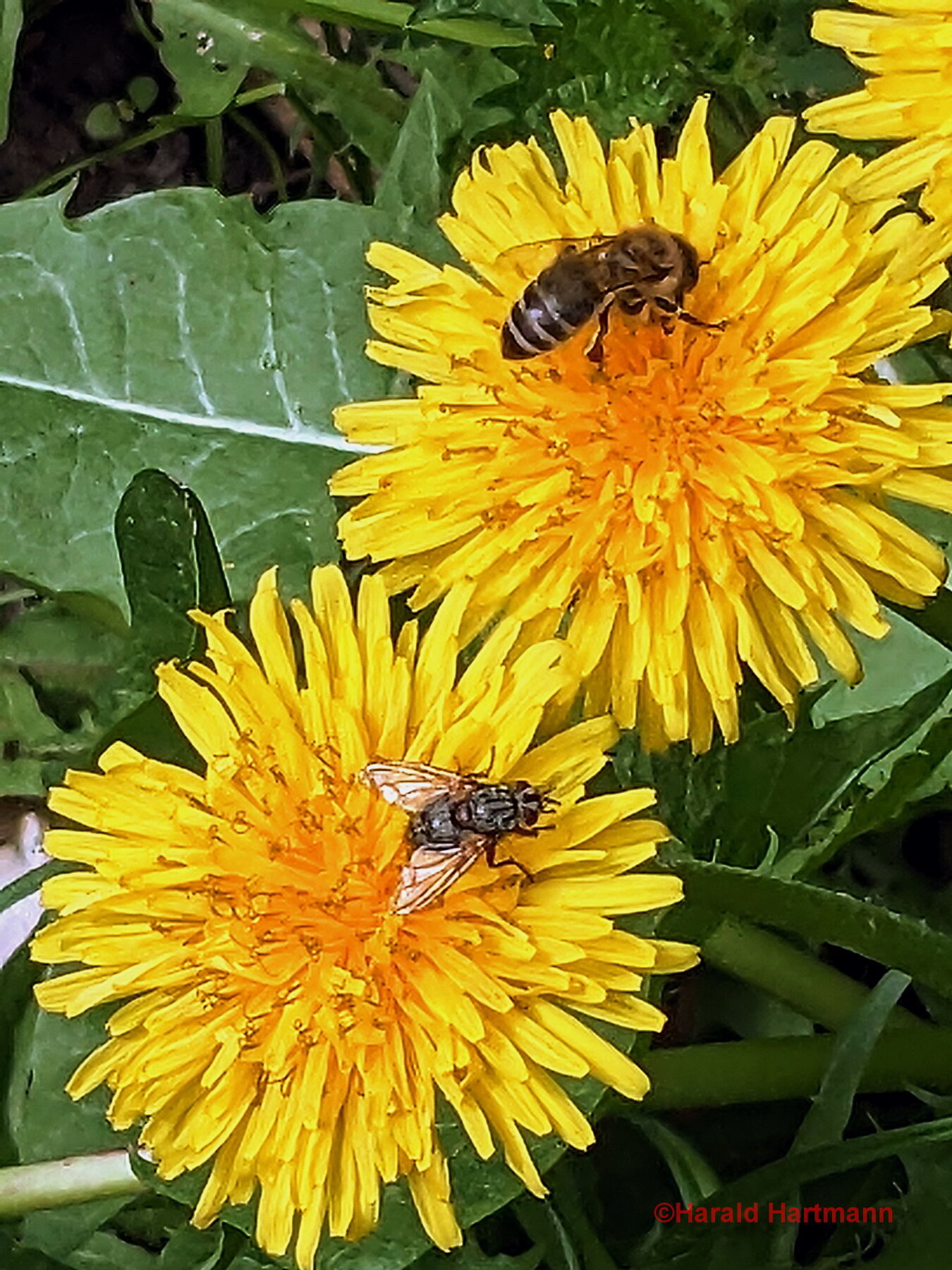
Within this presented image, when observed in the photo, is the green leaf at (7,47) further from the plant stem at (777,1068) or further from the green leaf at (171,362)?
the plant stem at (777,1068)

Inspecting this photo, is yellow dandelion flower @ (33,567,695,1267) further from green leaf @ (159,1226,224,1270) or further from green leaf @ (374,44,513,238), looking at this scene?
green leaf @ (374,44,513,238)

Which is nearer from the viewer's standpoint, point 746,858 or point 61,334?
point 746,858

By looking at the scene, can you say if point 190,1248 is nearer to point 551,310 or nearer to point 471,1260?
point 471,1260

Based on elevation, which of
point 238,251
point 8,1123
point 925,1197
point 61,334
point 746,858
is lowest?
point 8,1123

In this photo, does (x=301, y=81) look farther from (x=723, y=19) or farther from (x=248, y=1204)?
→ (x=248, y=1204)

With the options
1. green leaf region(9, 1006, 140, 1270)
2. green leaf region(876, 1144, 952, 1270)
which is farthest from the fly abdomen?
green leaf region(876, 1144, 952, 1270)

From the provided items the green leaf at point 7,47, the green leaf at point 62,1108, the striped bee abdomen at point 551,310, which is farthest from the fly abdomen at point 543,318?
the green leaf at point 7,47

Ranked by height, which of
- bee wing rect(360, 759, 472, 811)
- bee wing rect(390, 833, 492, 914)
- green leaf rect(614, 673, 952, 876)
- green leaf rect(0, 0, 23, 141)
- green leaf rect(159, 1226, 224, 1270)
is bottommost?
green leaf rect(159, 1226, 224, 1270)

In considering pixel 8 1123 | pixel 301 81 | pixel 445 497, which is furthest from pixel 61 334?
pixel 8 1123
